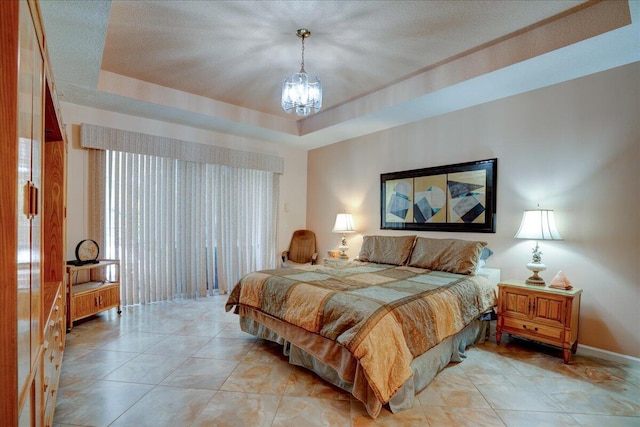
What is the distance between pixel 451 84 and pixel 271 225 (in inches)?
136

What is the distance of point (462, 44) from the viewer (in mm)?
2715

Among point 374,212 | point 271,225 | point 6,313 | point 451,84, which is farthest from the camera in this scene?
point 271,225

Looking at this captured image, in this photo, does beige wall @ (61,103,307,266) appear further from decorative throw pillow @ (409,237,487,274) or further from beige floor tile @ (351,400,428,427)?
beige floor tile @ (351,400,428,427)

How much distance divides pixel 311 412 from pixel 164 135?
3.91 metres

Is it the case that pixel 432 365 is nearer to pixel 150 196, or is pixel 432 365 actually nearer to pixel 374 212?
pixel 374 212

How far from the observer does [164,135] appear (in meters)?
4.25

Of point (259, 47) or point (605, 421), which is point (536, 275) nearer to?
point (605, 421)

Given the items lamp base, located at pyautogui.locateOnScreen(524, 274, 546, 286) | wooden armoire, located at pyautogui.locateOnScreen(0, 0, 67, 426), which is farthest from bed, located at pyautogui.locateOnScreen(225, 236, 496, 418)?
wooden armoire, located at pyautogui.locateOnScreen(0, 0, 67, 426)

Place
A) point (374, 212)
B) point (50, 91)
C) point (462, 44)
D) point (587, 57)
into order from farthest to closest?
point (374, 212) → point (462, 44) → point (587, 57) → point (50, 91)

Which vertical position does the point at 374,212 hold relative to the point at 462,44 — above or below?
below

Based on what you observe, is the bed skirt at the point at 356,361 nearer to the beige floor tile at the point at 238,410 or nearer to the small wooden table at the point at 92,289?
the beige floor tile at the point at 238,410

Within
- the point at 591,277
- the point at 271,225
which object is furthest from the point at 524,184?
the point at 271,225

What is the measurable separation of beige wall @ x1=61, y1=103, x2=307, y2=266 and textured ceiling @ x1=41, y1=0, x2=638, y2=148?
0.63 feet

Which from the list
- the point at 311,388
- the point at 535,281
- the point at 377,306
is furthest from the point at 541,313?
the point at 311,388
